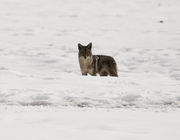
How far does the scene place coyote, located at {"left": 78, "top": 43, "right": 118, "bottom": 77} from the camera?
13.4 m

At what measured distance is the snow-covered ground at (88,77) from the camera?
730cm

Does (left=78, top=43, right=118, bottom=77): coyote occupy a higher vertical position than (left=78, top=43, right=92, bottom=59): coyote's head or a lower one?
lower

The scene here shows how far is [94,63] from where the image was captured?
1348cm

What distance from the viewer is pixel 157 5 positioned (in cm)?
2833

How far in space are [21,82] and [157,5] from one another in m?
18.9

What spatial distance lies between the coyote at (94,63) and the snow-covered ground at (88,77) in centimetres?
78

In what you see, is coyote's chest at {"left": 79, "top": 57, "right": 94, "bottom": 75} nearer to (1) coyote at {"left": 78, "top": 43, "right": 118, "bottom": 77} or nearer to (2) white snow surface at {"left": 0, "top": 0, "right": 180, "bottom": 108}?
(1) coyote at {"left": 78, "top": 43, "right": 118, "bottom": 77}

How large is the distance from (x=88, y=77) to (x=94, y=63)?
190 cm

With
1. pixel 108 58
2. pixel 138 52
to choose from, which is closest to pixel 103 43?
pixel 138 52

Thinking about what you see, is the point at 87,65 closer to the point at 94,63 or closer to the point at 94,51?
the point at 94,63

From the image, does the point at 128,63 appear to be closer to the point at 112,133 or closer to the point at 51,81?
the point at 51,81

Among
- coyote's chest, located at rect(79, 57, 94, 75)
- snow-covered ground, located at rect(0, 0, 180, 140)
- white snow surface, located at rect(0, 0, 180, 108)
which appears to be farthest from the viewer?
coyote's chest, located at rect(79, 57, 94, 75)

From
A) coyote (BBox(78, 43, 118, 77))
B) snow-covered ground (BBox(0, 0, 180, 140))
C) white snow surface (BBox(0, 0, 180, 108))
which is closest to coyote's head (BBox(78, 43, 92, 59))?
coyote (BBox(78, 43, 118, 77))

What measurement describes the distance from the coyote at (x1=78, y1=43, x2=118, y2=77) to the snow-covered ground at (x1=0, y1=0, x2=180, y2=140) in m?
0.78
